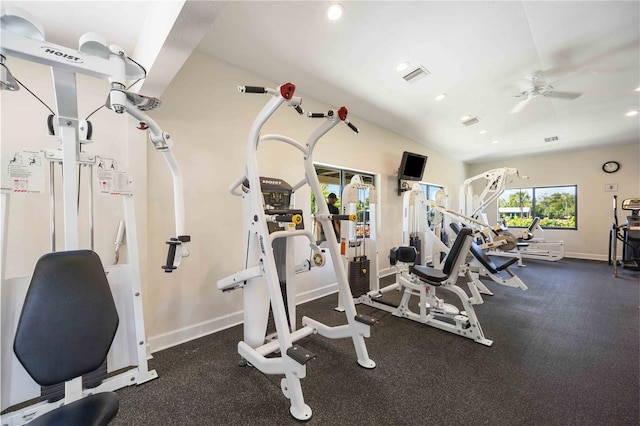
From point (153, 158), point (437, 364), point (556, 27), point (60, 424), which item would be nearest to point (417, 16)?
point (556, 27)

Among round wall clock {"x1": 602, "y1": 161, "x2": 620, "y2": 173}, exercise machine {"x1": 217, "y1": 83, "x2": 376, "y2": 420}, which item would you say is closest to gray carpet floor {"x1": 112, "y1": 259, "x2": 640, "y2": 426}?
exercise machine {"x1": 217, "y1": 83, "x2": 376, "y2": 420}

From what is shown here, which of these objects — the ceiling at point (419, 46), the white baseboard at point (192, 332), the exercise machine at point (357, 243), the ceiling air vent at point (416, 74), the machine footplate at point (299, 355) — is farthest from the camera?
the exercise machine at point (357, 243)

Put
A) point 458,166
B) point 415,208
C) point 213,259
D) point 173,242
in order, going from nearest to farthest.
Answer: point 173,242 → point 213,259 → point 415,208 → point 458,166

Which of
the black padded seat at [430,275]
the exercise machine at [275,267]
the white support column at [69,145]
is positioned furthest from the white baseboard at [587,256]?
the white support column at [69,145]

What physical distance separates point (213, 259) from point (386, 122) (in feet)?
12.6

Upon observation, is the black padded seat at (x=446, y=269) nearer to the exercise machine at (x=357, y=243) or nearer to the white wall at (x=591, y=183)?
the exercise machine at (x=357, y=243)

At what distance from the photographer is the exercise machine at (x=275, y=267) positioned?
153cm

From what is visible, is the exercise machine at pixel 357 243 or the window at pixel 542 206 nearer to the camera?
the exercise machine at pixel 357 243

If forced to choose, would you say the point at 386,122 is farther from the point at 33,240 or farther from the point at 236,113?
the point at 33,240

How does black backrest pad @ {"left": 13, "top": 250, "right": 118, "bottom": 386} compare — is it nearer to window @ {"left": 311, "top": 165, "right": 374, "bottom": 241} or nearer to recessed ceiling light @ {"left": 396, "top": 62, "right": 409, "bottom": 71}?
window @ {"left": 311, "top": 165, "right": 374, "bottom": 241}

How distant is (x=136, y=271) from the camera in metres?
1.84

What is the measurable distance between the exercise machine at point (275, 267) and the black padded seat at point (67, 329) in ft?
2.68

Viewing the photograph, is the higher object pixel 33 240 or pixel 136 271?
pixel 33 240

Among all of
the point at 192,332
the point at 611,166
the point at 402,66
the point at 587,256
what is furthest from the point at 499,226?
the point at 611,166
